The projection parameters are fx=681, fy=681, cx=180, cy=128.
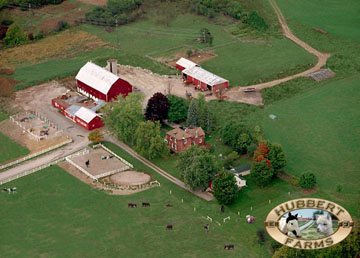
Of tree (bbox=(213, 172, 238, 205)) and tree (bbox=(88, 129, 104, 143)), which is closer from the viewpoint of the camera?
tree (bbox=(213, 172, 238, 205))

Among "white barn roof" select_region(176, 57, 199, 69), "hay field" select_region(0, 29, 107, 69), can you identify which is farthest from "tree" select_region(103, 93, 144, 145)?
"hay field" select_region(0, 29, 107, 69)

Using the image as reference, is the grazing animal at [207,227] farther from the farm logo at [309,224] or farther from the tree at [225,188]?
the farm logo at [309,224]

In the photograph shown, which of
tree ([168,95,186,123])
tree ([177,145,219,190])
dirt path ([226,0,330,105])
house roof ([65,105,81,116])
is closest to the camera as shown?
Result: tree ([177,145,219,190])

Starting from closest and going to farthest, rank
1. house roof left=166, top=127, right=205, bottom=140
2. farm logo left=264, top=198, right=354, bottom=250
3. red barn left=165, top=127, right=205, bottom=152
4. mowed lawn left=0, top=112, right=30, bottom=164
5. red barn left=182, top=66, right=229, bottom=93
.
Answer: farm logo left=264, top=198, right=354, bottom=250 < red barn left=165, top=127, right=205, bottom=152 < house roof left=166, top=127, right=205, bottom=140 < mowed lawn left=0, top=112, right=30, bottom=164 < red barn left=182, top=66, right=229, bottom=93

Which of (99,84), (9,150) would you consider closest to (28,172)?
(9,150)

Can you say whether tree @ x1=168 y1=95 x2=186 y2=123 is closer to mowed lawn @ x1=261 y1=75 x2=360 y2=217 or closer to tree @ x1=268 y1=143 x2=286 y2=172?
mowed lawn @ x1=261 y1=75 x2=360 y2=217

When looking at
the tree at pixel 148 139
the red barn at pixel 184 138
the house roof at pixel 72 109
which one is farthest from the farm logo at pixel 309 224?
the house roof at pixel 72 109
